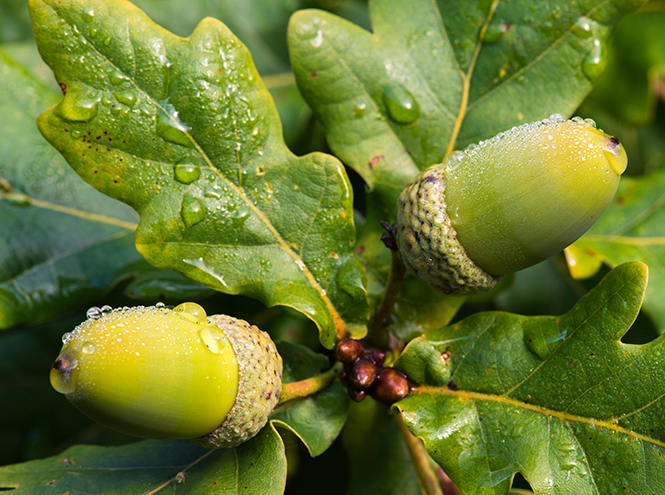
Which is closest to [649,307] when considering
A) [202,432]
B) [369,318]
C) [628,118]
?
[369,318]

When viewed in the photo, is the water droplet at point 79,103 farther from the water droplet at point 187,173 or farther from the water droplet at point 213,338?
the water droplet at point 213,338

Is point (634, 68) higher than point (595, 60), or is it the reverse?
point (595, 60)

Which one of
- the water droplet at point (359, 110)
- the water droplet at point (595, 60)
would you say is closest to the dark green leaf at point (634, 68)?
the water droplet at point (595, 60)

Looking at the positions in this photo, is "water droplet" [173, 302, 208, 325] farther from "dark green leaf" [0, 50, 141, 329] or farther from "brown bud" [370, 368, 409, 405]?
"dark green leaf" [0, 50, 141, 329]

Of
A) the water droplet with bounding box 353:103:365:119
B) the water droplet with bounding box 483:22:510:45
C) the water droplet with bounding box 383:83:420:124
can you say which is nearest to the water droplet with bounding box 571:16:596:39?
the water droplet with bounding box 483:22:510:45

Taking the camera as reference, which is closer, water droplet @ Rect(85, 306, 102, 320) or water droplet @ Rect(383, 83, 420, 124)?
water droplet @ Rect(85, 306, 102, 320)

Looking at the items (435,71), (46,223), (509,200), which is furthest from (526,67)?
(46,223)

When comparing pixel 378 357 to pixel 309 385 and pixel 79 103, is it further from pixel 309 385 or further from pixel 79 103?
pixel 79 103
